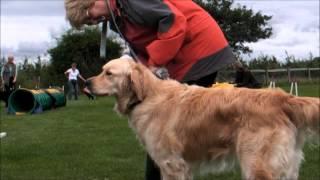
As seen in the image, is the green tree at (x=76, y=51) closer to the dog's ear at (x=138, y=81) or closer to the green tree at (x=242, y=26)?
the green tree at (x=242, y=26)

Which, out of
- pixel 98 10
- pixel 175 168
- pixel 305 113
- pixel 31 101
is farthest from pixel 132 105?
pixel 31 101

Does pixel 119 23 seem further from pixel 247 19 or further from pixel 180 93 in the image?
pixel 247 19

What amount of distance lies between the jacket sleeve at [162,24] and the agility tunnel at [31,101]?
55.9 feet

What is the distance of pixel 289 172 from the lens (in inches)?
194

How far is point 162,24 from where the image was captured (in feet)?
17.2

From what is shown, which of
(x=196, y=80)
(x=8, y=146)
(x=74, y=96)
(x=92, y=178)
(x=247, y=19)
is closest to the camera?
(x=196, y=80)

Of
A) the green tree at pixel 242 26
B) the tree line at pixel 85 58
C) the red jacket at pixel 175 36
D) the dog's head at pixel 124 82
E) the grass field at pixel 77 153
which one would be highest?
the red jacket at pixel 175 36

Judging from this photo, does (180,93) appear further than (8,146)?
No

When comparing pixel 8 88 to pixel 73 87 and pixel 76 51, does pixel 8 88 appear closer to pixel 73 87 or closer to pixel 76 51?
pixel 73 87

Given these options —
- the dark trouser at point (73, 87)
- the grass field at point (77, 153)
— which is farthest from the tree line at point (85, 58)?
the grass field at point (77, 153)

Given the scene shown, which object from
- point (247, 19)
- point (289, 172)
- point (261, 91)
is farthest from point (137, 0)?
point (247, 19)

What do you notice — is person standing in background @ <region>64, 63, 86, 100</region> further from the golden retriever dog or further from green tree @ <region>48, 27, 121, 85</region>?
the golden retriever dog

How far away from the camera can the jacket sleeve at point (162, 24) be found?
5234 mm

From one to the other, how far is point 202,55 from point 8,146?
7.44m
